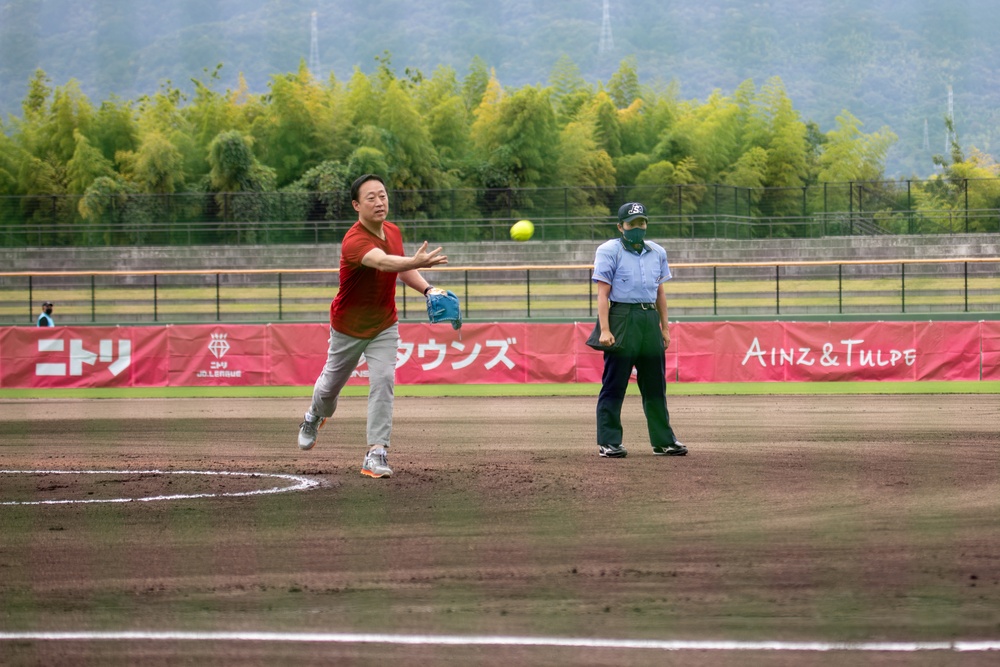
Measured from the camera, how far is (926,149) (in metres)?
62.1

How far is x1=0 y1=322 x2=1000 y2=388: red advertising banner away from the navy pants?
44.7 ft

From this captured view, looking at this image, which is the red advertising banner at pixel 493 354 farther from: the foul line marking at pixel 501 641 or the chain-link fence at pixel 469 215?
the foul line marking at pixel 501 641

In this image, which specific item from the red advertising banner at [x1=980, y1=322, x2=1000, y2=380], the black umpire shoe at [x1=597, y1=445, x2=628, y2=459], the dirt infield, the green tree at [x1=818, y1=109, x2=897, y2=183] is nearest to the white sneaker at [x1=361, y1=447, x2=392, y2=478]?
the dirt infield

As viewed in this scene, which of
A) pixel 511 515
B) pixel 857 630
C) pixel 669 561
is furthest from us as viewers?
pixel 511 515

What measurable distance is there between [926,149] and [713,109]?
1421 centimetres

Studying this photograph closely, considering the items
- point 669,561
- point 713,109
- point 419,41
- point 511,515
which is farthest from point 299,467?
point 419,41

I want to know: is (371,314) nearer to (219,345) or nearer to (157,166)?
(219,345)

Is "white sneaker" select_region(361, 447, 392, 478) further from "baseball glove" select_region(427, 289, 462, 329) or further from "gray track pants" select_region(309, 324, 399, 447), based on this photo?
"baseball glove" select_region(427, 289, 462, 329)

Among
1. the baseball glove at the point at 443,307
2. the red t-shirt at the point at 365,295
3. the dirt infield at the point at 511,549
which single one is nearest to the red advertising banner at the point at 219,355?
the dirt infield at the point at 511,549

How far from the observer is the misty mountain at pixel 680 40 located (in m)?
33.3

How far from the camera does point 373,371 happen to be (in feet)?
28.5

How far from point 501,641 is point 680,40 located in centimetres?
4048

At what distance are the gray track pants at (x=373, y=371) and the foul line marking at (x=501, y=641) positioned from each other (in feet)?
13.8

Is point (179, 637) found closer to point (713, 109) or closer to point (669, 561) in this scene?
point (669, 561)
